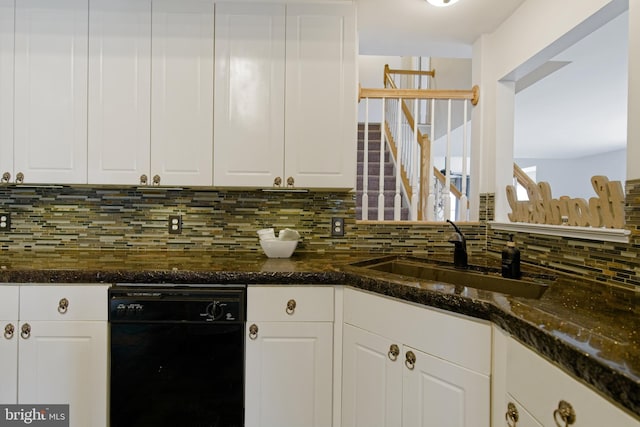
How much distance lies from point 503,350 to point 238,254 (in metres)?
1.46

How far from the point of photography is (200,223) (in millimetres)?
2201

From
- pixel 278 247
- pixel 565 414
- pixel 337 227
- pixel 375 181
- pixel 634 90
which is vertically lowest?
pixel 565 414

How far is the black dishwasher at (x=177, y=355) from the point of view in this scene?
155 cm

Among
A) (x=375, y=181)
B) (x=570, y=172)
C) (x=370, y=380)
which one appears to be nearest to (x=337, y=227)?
(x=370, y=380)

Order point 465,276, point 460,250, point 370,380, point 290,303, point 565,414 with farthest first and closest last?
point 460,250 < point 465,276 < point 290,303 < point 370,380 < point 565,414

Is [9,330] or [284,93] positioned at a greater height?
[284,93]

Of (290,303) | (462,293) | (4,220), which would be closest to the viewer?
(462,293)

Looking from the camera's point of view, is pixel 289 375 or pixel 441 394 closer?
pixel 441 394

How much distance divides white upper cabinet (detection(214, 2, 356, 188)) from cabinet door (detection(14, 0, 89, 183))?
2.30ft

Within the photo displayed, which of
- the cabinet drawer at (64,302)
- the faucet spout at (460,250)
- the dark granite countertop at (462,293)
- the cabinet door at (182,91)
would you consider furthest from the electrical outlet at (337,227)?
the cabinet drawer at (64,302)

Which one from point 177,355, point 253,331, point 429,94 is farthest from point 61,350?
point 429,94

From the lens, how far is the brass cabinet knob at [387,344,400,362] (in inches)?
54.0

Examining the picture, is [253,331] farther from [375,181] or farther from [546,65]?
[546,65]

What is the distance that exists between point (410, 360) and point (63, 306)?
143 cm
